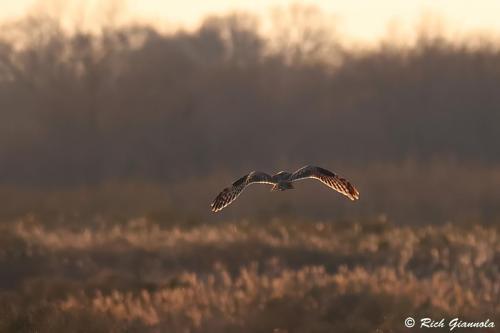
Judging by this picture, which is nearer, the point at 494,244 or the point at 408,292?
the point at 408,292

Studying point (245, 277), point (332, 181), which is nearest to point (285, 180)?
point (332, 181)

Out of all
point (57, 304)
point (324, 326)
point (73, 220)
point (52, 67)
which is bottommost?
point (324, 326)

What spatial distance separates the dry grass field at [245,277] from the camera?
2411cm

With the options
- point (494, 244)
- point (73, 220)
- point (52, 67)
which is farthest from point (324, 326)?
point (52, 67)

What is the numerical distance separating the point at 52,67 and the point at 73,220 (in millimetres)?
13670

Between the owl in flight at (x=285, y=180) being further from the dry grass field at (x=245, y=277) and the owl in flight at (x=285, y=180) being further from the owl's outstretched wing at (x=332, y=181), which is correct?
the dry grass field at (x=245, y=277)

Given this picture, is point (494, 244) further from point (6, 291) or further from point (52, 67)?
point (52, 67)

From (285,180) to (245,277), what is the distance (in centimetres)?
1023

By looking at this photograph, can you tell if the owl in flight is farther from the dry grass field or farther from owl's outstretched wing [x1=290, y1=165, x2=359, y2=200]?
the dry grass field

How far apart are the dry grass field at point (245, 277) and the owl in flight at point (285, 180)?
5.90 metres

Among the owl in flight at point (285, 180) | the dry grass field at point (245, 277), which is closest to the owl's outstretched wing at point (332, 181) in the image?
the owl in flight at point (285, 180)

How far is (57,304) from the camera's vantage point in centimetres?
2534

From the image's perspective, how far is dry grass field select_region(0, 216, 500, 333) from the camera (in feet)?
79.1

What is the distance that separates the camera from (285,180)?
16703mm
